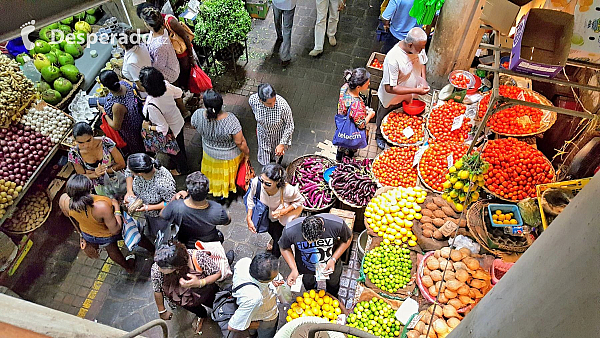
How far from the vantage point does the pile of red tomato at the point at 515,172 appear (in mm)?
4500

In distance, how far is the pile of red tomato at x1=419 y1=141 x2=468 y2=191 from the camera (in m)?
4.86

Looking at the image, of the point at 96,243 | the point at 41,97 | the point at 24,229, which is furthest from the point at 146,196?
the point at 41,97

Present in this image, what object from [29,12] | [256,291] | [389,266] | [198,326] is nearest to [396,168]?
[389,266]

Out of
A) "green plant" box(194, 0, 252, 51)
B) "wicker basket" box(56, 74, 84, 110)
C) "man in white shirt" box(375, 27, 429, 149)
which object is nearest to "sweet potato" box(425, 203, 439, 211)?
"man in white shirt" box(375, 27, 429, 149)

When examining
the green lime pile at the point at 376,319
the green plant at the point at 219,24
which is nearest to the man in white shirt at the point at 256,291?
the green lime pile at the point at 376,319

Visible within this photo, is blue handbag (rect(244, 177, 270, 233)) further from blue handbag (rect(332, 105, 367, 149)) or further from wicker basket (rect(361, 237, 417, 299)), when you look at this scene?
blue handbag (rect(332, 105, 367, 149))

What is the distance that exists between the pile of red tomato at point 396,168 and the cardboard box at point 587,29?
2.35 m

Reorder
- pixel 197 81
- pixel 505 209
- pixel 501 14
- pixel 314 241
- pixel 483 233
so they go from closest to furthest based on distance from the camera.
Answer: pixel 501 14
pixel 314 241
pixel 483 233
pixel 505 209
pixel 197 81

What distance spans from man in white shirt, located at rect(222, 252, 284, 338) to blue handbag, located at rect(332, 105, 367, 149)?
2.16m

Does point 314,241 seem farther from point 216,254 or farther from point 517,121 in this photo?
point 517,121

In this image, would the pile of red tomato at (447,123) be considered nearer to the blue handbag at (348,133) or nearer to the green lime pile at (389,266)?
the blue handbag at (348,133)

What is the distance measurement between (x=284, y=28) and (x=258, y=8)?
1.39m

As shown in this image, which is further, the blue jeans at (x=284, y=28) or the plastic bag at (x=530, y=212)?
the blue jeans at (x=284, y=28)

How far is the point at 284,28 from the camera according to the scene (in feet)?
24.1
